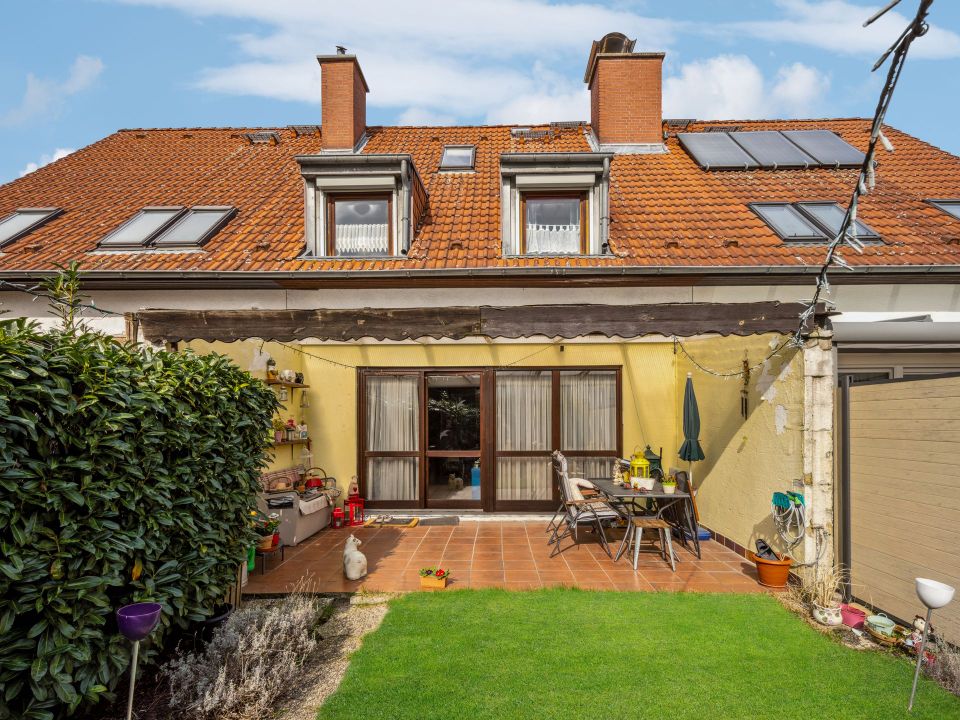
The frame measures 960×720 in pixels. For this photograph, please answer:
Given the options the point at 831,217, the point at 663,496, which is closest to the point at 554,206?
the point at 831,217

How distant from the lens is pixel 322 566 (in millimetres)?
5941

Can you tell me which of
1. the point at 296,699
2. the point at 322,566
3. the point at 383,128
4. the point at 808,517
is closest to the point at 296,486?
the point at 322,566

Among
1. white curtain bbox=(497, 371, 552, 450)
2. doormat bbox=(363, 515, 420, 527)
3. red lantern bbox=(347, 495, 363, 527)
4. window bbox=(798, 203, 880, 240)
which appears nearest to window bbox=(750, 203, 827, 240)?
window bbox=(798, 203, 880, 240)

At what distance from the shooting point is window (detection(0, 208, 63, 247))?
24.7ft

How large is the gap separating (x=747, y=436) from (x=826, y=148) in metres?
6.57

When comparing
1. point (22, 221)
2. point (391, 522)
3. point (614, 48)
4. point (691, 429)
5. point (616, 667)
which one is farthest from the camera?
point (614, 48)

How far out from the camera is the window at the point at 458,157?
Result: 30.5 feet

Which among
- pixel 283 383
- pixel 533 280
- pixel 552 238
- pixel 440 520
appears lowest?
pixel 440 520

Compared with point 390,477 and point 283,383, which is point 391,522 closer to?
point 390,477

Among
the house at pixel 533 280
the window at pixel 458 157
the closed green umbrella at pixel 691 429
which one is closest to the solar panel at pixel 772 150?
the house at pixel 533 280

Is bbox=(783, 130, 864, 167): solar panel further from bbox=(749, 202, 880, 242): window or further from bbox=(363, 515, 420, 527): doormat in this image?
bbox=(363, 515, 420, 527): doormat

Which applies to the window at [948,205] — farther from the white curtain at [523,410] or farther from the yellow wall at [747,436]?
the white curtain at [523,410]

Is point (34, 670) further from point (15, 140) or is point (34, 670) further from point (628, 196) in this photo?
point (15, 140)

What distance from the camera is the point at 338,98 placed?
948 cm
